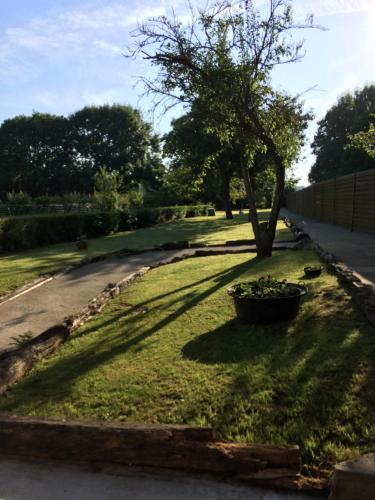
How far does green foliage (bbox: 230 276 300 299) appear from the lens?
4.64m

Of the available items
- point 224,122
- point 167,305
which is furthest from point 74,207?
point 167,305

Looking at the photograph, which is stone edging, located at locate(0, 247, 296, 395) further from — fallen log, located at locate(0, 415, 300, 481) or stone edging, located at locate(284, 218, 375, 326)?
stone edging, located at locate(284, 218, 375, 326)

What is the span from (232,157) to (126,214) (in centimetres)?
829

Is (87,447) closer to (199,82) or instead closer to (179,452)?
(179,452)

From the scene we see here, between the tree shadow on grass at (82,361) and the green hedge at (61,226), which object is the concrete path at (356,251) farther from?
the green hedge at (61,226)

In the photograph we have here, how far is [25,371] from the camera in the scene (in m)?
3.96

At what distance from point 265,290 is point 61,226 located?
50.0 ft

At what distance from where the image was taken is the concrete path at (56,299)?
555cm

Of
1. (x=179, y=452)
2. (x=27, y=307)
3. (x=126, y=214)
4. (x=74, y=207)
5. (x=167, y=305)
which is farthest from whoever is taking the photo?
(x=74, y=207)

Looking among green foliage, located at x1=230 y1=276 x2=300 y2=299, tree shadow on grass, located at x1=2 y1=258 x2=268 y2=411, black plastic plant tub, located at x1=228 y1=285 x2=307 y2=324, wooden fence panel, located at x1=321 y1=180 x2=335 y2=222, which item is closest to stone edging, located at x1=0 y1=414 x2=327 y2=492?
tree shadow on grass, located at x1=2 y1=258 x2=268 y2=411

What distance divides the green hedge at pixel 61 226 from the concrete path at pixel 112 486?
529 inches

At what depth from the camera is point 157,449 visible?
2.50 meters

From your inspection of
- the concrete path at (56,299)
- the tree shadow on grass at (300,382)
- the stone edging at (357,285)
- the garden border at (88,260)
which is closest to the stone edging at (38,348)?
the concrete path at (56,299)

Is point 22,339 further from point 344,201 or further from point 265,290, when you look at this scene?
point 344,201
